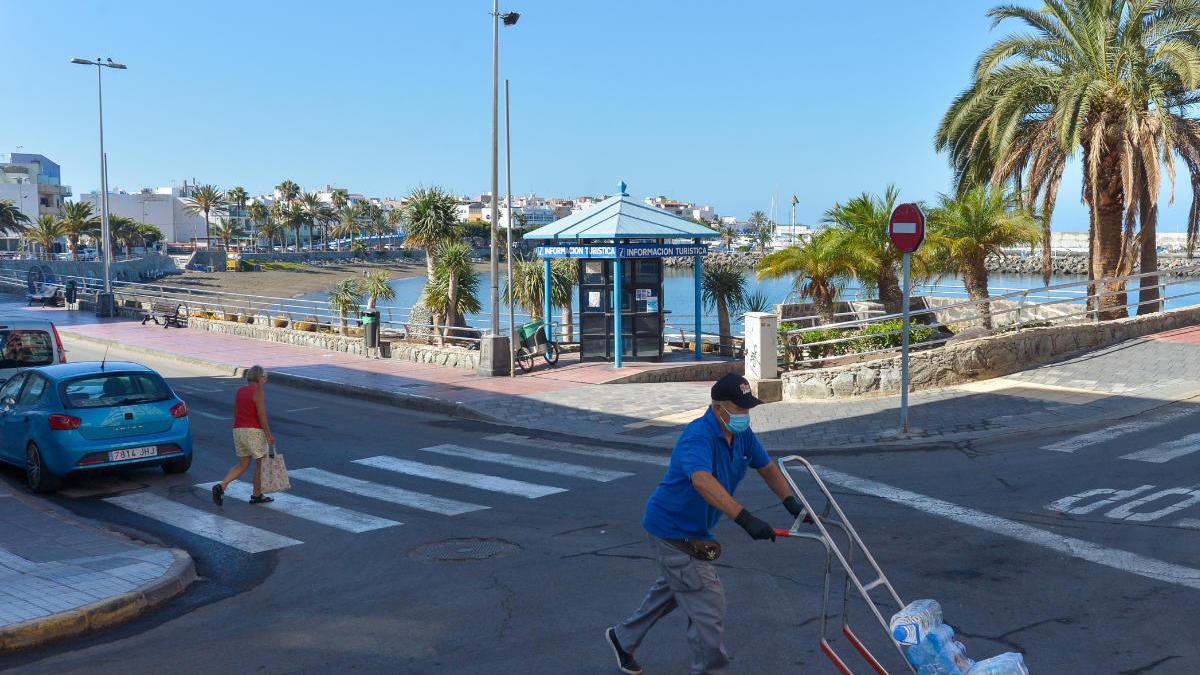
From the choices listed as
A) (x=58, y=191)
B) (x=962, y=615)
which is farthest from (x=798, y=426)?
(x=58, y=191)

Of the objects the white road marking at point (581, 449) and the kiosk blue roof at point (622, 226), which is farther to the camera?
the kiosk blue roof at point (622, 226)

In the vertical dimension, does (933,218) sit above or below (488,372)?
above

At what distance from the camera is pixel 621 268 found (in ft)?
71.2

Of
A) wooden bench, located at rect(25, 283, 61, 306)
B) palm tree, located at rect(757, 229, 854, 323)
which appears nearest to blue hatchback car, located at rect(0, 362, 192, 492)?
palm tree, located at rect(757, 229, 854, 323)

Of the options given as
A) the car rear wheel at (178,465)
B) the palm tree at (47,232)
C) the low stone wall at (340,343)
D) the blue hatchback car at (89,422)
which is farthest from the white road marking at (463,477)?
the palm tree at (47,232)

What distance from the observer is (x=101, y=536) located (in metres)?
9.41

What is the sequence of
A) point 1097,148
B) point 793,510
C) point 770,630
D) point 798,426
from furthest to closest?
1. point 1097,148
2. point 798,426
3. point 770,630
4. point 793,510

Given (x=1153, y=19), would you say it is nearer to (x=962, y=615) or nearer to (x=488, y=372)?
(x=488, y=372)

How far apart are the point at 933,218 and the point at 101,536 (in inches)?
636

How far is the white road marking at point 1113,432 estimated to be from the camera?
12.0 meters

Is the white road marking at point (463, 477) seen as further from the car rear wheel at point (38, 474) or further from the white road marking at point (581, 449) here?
the car rear wheel at point (38, 474)

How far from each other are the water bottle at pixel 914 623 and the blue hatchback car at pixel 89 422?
9.30m

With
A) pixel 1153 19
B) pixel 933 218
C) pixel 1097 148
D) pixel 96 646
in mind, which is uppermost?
pixel 1153 19

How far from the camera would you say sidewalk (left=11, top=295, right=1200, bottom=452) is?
13320 millimetres
